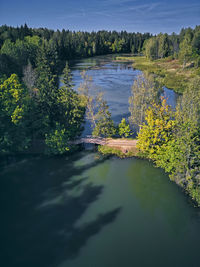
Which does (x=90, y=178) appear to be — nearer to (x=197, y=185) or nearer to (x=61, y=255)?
(x=61, y=255)

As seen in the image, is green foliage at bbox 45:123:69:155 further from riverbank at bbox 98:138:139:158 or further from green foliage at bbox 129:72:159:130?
green foliage at bbox 129:72:159:130

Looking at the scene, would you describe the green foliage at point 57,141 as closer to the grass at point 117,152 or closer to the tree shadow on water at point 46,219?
the tree shadow on water at point 46,219

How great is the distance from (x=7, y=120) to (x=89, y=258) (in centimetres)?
2543

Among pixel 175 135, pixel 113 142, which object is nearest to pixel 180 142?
pixel 175 135

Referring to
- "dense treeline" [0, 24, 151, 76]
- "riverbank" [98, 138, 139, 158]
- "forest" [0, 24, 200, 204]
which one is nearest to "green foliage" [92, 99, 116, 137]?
"forest" [0, 24, 200, 204]

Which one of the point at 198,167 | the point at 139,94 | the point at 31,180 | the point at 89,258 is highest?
the point at 139,94

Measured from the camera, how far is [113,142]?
126 feet

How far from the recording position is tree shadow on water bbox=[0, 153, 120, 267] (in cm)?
2136

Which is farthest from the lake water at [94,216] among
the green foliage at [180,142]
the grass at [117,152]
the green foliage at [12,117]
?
the green foliage at [12,117]

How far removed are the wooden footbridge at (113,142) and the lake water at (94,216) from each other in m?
2.61

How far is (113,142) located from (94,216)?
51.6ft

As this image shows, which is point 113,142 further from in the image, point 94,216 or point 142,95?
point 94,216

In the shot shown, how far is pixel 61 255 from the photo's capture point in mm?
21172

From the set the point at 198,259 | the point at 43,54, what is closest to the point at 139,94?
the point at 198,259
